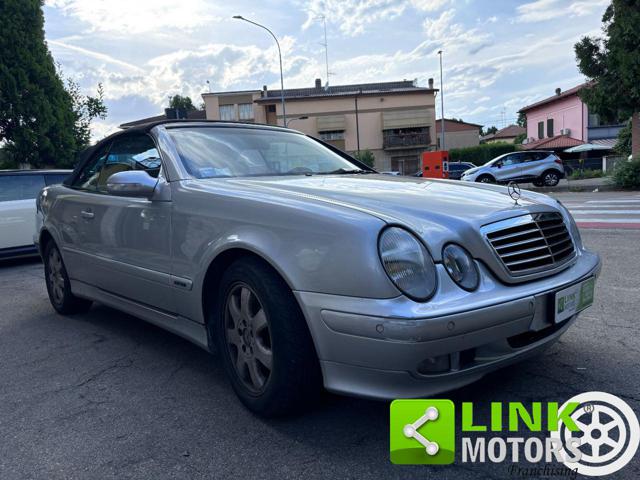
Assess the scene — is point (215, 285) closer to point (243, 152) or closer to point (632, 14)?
point (243, 152)

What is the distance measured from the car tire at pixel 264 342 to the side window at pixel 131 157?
1.16 meters

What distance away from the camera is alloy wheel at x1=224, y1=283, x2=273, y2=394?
8.11 feet

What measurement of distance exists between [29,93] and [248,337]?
20296mm

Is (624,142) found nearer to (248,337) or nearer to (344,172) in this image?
(344,172)

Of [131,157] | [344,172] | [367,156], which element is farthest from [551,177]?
[367,156]

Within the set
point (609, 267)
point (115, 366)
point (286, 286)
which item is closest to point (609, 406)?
point (286, 286)

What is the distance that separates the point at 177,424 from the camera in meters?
2.58

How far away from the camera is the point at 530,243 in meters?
2.44

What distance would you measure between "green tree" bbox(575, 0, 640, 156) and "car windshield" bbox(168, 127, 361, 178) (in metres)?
15.8

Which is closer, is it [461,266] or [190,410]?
[461,266]

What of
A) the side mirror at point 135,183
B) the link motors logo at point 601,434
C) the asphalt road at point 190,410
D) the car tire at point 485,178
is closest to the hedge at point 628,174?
the car tire at point 485,178

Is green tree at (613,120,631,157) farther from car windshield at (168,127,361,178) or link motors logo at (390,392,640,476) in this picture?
link motors logo at (390,392,640,476)

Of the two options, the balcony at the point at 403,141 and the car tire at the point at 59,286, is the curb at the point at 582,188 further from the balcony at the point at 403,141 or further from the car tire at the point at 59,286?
the balcony at the point at 403,141

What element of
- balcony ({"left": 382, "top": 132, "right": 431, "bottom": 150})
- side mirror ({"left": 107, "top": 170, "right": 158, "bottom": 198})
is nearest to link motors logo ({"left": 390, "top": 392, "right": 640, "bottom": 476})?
side mirror ({"left": 107, "top": 170, "right": 158, "bottom": 198})
